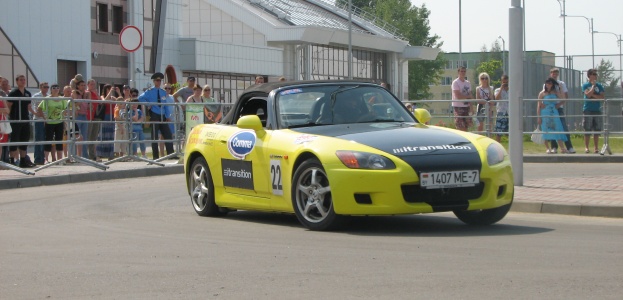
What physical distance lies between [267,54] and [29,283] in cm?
6518

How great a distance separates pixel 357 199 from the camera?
10.4m

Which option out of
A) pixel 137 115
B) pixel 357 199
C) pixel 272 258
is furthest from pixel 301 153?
pixel 137 115

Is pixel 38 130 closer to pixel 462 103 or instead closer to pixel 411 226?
pixel 462 103

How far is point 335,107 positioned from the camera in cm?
1173

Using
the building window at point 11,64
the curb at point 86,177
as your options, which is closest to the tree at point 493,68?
the building window at point 11,64

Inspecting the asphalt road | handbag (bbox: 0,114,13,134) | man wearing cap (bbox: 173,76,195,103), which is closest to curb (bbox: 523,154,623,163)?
man wearing cap (bbox: 173,76,195,103)

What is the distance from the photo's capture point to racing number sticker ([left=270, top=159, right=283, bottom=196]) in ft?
36.9

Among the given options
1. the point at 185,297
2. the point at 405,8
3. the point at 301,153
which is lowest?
the point at 185,297

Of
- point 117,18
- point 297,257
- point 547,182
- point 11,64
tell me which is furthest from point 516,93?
point 117,18

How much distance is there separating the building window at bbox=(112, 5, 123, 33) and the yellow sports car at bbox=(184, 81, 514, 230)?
142ft

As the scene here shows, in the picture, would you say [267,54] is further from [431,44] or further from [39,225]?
[431,44]

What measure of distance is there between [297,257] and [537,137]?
58.8 feet

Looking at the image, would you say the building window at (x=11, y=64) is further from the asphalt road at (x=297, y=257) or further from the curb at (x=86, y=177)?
the asphalt road at (x=297, y=257)

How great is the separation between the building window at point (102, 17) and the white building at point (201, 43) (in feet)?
0.15
